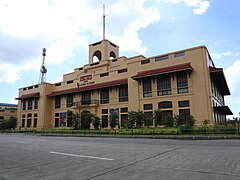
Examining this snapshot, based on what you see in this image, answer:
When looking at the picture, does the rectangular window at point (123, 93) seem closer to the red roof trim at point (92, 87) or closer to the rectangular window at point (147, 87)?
the red roof trim at point (92, 87)

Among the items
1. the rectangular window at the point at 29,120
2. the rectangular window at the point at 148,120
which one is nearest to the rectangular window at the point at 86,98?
the rectangular window at the point at 148,120

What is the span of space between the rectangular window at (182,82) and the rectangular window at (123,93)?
930 centimetres

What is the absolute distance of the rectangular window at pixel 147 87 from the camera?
1256 inches

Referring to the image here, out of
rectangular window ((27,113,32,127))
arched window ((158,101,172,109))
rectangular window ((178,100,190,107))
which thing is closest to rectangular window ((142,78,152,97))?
arched window ((158,101,172,109))

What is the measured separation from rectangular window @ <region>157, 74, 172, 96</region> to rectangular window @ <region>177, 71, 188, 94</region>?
1285 millimetres

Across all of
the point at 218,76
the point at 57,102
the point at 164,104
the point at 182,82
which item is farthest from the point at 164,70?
the point at 57,102

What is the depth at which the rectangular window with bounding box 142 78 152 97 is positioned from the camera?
3189cm

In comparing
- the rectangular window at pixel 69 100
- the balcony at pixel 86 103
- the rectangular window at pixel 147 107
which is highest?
the rectangular window at pixel 69 100

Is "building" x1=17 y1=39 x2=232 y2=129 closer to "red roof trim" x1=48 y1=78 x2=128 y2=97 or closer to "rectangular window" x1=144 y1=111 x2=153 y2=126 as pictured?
"red roof trim" x1=48 y1=78 x2=128 y2=97

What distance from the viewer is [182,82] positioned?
96.4ft

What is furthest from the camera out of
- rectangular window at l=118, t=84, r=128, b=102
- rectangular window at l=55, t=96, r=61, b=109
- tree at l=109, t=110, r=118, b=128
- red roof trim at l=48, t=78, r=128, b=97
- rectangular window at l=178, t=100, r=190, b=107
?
rectangular window at l=55, t=96, r=61, b=109

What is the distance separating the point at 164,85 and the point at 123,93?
786 cm

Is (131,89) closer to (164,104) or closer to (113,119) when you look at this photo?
(113,119)

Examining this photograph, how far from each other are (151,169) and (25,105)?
170 ft
